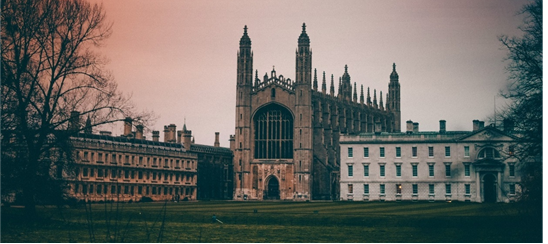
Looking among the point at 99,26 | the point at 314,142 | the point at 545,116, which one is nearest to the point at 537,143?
the point at 545,116

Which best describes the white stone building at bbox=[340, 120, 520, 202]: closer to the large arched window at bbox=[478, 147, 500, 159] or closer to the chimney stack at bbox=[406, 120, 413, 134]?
the large arched window at bbox=[478, 147, 500, 159]

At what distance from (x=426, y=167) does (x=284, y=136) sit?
21.9 meters

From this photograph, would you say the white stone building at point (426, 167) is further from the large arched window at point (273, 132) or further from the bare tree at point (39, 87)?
the bare tree at point (39, 87)

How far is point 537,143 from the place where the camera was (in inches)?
1462

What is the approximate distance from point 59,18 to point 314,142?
7120 centimetres

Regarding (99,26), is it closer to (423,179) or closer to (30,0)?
(30,0)

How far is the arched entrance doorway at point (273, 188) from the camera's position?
10834cm

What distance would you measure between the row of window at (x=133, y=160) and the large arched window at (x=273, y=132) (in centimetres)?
966

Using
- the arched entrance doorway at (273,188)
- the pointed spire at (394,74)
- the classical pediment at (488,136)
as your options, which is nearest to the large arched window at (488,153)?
the classical pediment at (488,136)

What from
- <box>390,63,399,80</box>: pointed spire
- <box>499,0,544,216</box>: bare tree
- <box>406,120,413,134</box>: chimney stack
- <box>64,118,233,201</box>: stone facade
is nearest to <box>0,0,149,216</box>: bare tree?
<box>499,0,544,216</box>: bare tree

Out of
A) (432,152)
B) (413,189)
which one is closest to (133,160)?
A: (413,189)

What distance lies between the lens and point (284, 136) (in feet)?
357

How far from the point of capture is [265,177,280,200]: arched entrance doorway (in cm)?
10834

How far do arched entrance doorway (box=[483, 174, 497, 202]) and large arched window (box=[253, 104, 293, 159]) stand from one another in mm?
27156
